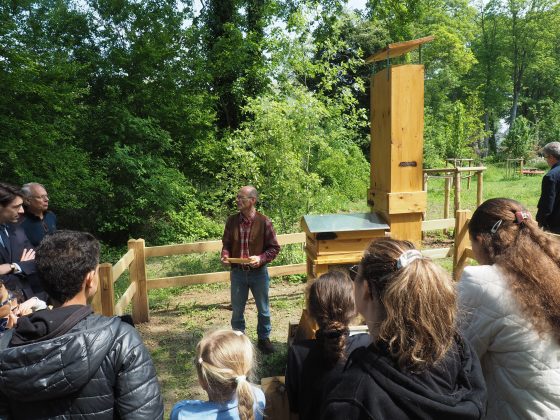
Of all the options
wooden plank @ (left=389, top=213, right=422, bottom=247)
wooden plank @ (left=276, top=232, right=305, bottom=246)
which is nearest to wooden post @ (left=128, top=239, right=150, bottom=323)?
wooden plank @ (left=276, top=232, right=305, bottom=246)

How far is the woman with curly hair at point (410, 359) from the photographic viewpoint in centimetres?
131

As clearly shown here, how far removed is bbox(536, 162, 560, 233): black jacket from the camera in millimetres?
5609

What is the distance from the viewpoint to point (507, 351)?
182cm

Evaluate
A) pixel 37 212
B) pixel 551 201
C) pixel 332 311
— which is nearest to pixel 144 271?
pixel 37 212

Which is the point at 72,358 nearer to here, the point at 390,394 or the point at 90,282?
the point at 90,282

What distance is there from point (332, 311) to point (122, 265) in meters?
4.11

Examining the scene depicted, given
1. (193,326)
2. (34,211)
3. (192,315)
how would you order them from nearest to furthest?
(34,211)
(193,326)
(192,315)

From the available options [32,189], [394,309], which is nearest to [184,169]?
[32,189]

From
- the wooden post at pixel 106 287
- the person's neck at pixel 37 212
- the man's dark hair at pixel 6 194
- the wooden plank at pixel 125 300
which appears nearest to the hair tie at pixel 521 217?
the man's dark hair at pixel 6 194

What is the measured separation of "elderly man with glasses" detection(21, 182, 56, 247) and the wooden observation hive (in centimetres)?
355

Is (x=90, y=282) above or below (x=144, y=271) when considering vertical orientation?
above

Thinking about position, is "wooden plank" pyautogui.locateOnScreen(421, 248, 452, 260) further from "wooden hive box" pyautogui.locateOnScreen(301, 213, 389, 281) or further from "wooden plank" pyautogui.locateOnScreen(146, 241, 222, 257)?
"wooden plank" pyautogui.locateOnScreen(146, 241, 222, 257)

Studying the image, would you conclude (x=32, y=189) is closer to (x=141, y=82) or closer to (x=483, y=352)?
(x=483, y=352)

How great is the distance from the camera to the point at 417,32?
34.8m
